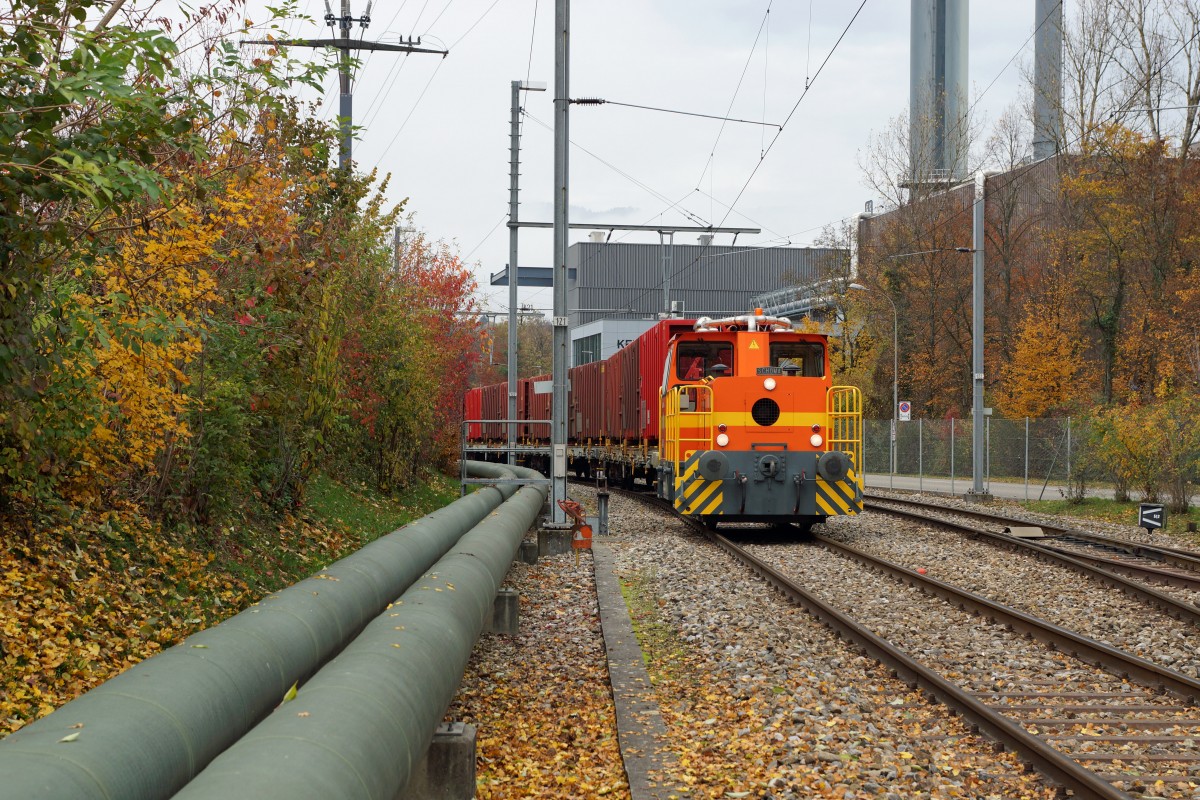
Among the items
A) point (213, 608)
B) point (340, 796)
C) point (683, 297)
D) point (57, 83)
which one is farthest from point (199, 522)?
point (683, 297)

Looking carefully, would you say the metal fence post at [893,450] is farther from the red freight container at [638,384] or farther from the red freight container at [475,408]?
the red freight container at [475,408]

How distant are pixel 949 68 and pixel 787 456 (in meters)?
62.8

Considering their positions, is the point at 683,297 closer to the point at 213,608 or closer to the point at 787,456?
the point at 787,456

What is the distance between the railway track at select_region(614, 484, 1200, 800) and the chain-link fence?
58.5 ft

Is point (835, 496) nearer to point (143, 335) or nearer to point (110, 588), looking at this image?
point (110, 588)

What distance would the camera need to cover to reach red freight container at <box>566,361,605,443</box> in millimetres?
29984

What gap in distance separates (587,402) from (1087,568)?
19.6 m

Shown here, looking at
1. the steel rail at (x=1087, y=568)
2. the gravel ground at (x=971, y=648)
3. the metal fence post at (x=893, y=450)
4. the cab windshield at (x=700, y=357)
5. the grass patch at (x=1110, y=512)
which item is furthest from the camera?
the metal fence post at (x=893, y=450)

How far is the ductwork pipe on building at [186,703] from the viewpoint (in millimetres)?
3445

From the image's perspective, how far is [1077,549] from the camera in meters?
16.7

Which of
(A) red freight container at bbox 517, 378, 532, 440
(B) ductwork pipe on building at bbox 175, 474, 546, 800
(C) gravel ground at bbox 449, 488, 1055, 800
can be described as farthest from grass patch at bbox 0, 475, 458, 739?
(A) red freight container at bbox 517, 378, 532, 440

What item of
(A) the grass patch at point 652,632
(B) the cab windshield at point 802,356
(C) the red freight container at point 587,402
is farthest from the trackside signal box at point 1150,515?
(C) the red freight container at point 587,402

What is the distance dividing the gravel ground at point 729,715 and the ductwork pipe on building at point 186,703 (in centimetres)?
111

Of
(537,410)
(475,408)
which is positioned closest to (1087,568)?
(537,410)
